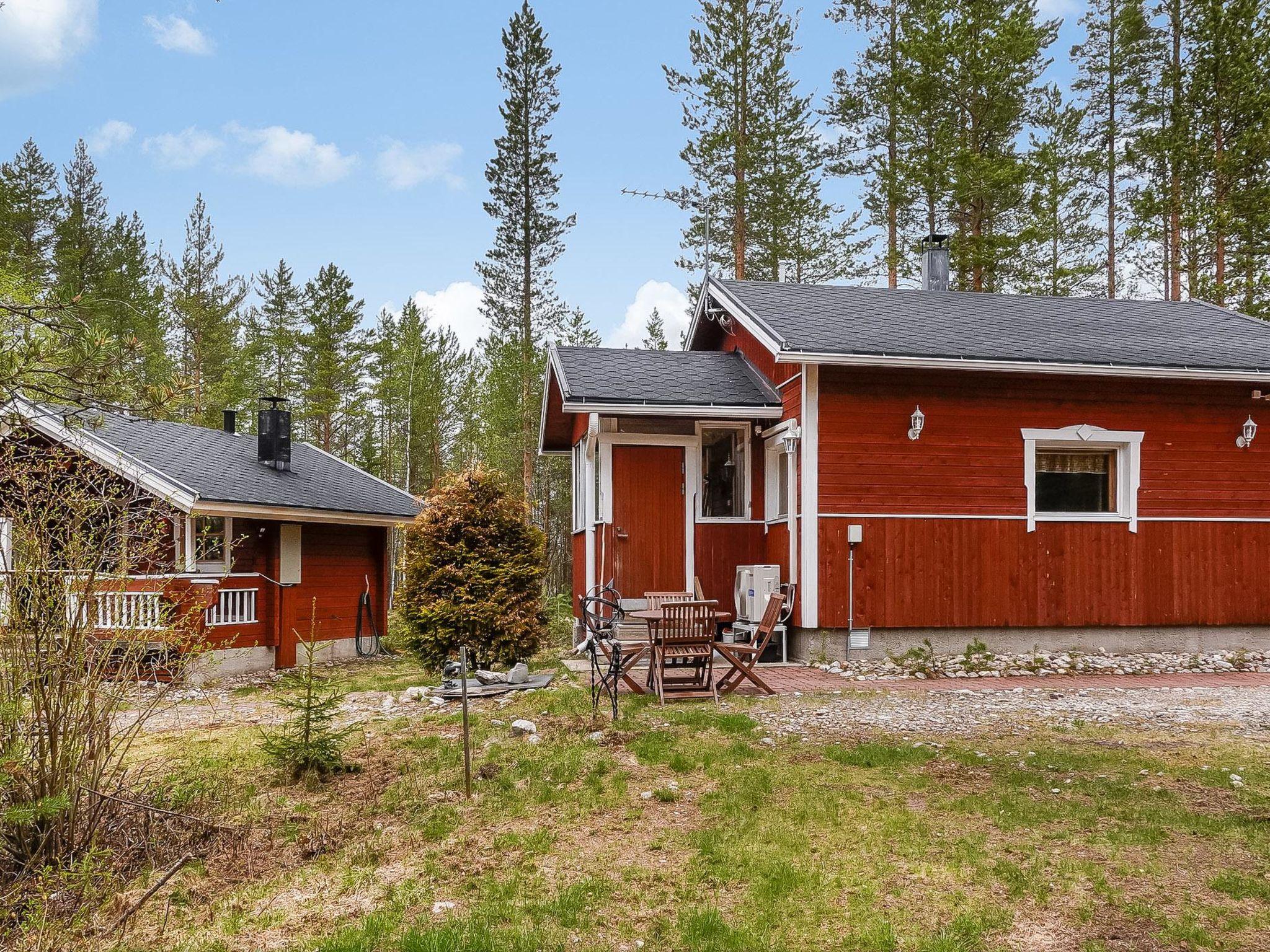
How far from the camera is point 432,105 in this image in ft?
77.2

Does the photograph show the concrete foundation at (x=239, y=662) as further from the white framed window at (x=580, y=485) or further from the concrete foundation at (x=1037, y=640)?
the concrete foundation at (x=1037, y=640)

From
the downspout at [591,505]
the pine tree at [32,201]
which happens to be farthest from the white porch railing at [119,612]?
the pine tree at [32,201]

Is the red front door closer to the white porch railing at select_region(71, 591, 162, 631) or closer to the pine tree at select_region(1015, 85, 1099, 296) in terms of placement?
the white porch railing at select_region(71, 591, 162, 631)

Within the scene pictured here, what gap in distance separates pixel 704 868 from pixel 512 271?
22290mm

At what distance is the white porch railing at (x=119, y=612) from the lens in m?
4.34

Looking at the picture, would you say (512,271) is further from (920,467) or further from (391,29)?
(920,467)

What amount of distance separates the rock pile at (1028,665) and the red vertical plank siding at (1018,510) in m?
0.37

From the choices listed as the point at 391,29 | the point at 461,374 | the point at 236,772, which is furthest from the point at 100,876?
the point at 461,374

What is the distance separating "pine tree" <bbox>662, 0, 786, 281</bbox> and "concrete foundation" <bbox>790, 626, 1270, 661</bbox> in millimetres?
13209

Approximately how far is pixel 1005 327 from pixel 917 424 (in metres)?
2.53

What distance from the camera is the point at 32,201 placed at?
24.9 metres

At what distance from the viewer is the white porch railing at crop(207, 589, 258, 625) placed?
1260 cm

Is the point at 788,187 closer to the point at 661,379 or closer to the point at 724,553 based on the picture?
the point at 661,379

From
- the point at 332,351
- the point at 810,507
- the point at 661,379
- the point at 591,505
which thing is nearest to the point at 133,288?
the point at 332,351
